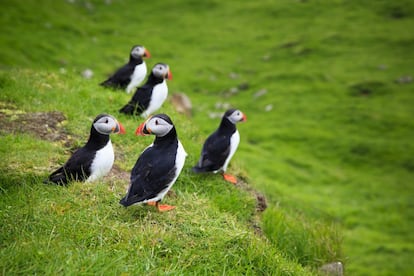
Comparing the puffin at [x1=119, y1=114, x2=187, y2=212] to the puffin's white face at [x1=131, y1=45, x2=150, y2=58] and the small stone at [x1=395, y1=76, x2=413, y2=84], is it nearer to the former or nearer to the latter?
the puffin's white face at [x1=131, y1=45, x2=150, y2=58]

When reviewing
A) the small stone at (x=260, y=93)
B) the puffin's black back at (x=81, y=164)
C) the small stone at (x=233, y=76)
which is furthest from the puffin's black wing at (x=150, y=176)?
the small stone at (x=233, y=76)

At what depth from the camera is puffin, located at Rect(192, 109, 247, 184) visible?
24.0 feet

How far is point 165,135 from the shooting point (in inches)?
226

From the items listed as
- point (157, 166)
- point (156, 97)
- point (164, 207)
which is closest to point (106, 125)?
point (157, 166)

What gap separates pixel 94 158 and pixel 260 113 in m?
17.8

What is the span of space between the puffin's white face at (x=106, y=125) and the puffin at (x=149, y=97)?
260cm

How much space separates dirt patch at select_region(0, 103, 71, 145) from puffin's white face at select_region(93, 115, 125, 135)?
1.56m

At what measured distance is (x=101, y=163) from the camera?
19.8 feet

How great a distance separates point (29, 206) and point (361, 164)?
16374 mm

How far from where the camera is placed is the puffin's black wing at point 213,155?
7.29 metres

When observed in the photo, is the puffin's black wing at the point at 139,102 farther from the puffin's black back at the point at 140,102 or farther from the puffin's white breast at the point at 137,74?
the puffin's white breast at the point at 137,74

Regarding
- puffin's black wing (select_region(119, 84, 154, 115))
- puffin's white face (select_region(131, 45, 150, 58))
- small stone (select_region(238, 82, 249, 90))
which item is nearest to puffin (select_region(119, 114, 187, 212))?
puffin's black wing (select_region(119, 84, 154, 115))

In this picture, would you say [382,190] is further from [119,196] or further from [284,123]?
[119,196]

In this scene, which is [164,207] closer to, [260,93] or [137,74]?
[137,74]
